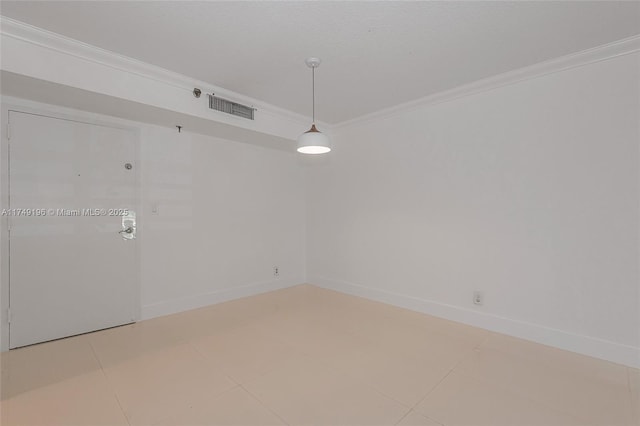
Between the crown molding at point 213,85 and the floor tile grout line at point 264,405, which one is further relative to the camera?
the crown molding at point 213,85

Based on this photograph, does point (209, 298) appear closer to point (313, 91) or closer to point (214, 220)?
point (214, 220)

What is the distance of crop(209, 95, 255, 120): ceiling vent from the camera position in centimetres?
337

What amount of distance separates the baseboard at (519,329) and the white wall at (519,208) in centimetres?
1

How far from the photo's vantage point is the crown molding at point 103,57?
7.33ft

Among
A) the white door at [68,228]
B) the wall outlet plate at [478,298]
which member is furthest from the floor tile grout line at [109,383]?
the wall outlet plate at [478,298]

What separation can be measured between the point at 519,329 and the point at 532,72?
105 inches

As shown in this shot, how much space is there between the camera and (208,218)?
420 centimetres

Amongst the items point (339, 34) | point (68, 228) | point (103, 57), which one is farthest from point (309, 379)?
point (103, 57)

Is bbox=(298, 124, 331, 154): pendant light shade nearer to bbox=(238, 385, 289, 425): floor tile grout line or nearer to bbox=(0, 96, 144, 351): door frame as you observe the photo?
bbox=(238, 385, 289, 425): floor tile grout line

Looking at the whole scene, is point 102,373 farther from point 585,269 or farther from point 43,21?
point 585,269

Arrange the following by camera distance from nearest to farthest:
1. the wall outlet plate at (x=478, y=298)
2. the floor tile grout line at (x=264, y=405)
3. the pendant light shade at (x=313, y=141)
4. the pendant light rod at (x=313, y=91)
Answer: the floor tile grout line at (x=264, y=405) → the pendant light shade at (x=313, y=141) → the pendant light rod at (x=313, y=91) → the wall outlet plate at (x=478, y=298)

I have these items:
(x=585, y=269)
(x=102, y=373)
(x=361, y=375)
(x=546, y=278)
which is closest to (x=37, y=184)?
(x=102, y=373)

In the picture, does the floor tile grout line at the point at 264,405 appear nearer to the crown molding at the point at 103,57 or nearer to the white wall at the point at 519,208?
the white wall at the point at 519,208

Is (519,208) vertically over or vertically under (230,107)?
under
